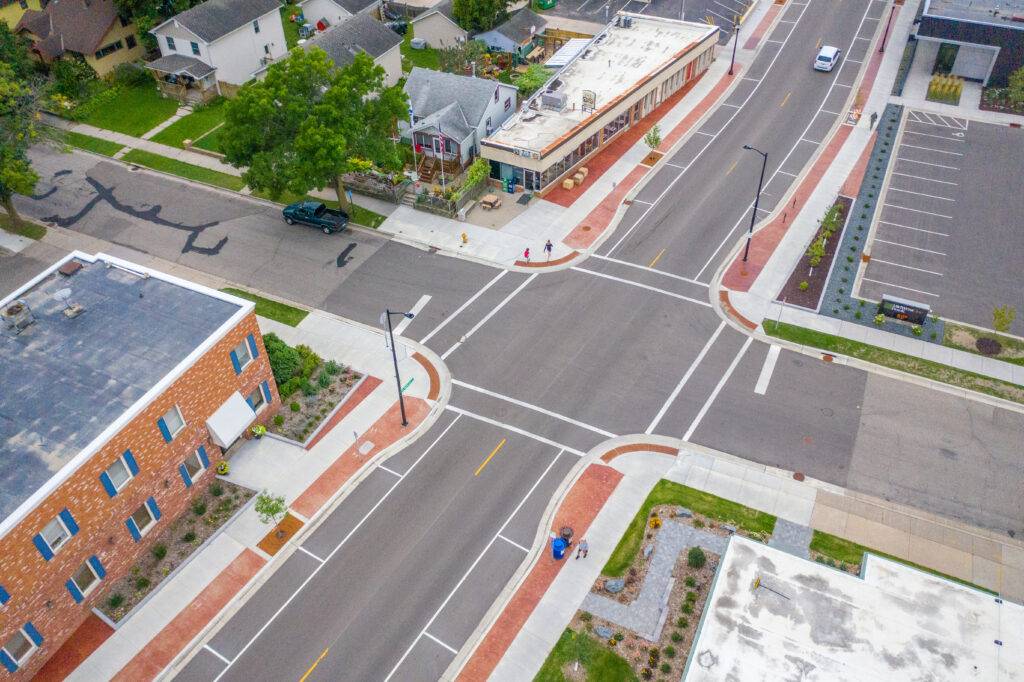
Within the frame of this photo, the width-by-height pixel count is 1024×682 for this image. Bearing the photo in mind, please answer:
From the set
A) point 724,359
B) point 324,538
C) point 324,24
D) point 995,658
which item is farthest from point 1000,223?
point 324,24

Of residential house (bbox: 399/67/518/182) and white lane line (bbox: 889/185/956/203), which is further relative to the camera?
residential house (bbox: 399/67/518/182)

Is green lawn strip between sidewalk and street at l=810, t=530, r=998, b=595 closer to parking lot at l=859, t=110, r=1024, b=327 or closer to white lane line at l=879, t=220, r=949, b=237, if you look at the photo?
parking lot at l=859, t=110, r=1024, b=327

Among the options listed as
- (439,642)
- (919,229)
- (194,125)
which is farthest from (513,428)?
(194,125)

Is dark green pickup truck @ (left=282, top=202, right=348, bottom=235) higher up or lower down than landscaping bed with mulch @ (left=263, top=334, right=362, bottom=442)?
higher up

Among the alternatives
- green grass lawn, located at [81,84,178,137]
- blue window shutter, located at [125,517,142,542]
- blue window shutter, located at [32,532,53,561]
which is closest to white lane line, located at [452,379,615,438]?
blue window shutter, located at [125,517,142,542]

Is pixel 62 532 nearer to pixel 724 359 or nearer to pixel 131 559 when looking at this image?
pixel 131 559

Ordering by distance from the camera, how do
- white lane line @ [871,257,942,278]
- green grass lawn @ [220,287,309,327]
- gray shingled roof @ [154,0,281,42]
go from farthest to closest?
gray shingled roof @ [154,0,281,42], white lane line @ [871,257,942,278], green grass lawn @ [220,287,309,327]

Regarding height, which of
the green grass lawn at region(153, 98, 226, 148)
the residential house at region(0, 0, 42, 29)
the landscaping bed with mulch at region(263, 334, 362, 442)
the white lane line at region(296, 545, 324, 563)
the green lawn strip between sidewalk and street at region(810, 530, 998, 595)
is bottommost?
the green lawn strip between sidewalk and street at region(810, 530, 998, 595)
